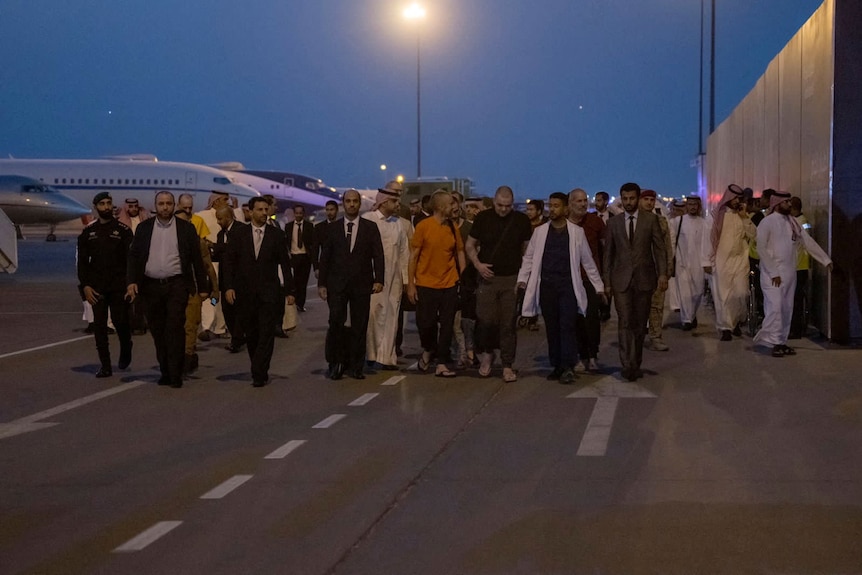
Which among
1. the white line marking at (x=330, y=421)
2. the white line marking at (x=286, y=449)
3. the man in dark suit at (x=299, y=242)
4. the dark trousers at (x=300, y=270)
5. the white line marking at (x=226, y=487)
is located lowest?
the white line marking at (x=226, y=487)

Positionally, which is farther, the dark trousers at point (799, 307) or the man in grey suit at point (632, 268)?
the dark trousers at point (799, 307)

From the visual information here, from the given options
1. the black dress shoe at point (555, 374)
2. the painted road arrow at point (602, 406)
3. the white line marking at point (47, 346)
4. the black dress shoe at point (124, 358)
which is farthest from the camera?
the white line marking at point (47, 346)

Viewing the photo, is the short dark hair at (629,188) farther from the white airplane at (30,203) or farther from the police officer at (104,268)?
the white airplane at (30,203)

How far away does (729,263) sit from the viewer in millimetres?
16094

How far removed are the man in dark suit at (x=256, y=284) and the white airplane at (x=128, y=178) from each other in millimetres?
43710

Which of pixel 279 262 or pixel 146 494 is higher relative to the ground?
pixel 279 262

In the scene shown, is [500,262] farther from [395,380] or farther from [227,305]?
[227,305]

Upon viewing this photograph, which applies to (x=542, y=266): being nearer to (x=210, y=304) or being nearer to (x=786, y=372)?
(x=786, y=372)

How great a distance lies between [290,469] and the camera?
25.9 ft

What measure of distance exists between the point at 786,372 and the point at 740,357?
1420 mm

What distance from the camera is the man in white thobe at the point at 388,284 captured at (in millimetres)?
12844

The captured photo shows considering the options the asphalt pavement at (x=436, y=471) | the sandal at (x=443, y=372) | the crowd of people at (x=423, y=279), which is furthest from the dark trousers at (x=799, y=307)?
the sandal at (x=443, y=372)

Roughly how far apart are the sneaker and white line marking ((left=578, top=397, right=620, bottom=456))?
401 cm

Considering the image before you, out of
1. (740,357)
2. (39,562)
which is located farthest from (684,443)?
(740,357)
